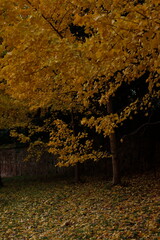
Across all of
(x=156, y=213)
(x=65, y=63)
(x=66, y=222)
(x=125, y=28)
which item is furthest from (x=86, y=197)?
(x=125, y=28)

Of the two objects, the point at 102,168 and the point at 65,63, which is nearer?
the point at 65,63

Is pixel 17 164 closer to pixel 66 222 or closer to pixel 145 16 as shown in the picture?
pixel 66 222

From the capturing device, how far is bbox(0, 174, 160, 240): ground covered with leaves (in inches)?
214

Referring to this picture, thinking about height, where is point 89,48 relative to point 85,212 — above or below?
above

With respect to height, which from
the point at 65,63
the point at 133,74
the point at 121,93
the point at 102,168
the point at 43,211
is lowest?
the point at 43,211

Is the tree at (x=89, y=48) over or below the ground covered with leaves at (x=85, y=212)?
over

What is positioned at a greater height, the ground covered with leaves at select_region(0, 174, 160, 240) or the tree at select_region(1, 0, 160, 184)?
the tree at select_region(1, 0, 160, 184)

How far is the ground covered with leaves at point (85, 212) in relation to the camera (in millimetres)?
5445

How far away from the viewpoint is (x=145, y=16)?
3094 millimetres

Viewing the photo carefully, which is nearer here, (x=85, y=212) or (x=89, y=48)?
(x=89, y=48)

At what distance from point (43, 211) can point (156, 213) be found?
3523mm

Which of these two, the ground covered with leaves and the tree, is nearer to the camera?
the tree

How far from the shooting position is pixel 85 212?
24.5ft

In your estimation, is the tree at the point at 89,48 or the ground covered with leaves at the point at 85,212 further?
the ground covered with leaves at the point at 85,212
